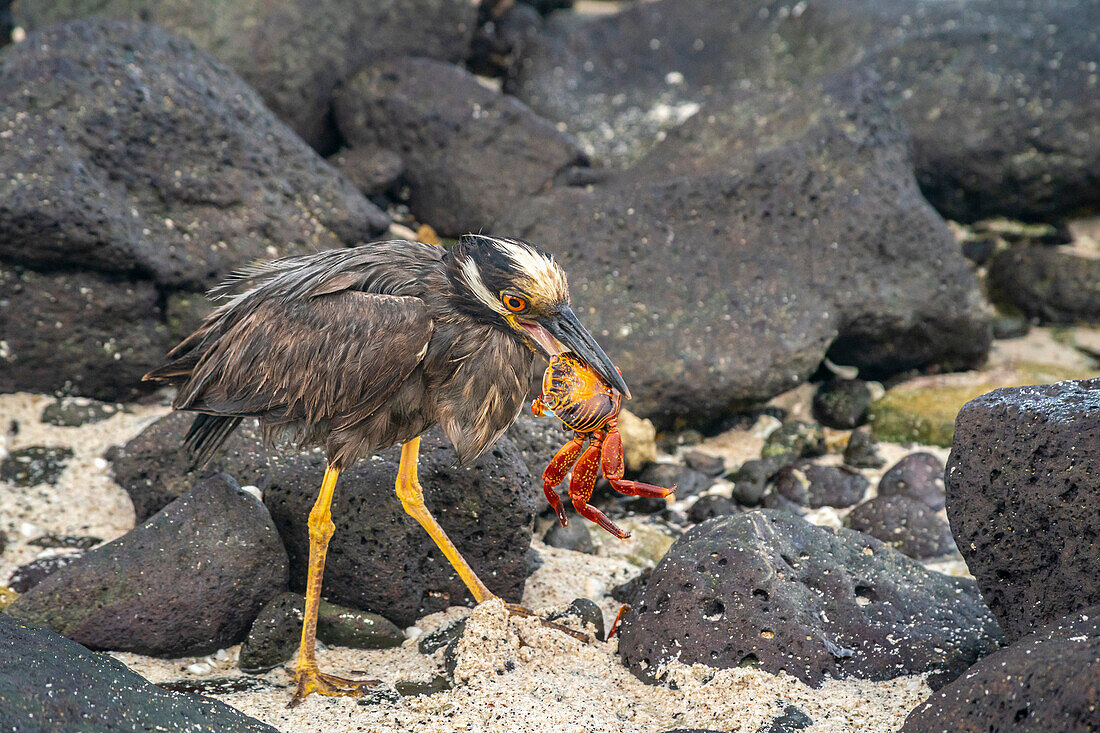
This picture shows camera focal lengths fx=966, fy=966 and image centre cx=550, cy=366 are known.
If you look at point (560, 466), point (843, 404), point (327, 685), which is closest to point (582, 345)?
point (560, 466)

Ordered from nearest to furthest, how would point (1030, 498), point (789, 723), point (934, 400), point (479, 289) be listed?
point (1030, 498) → point (789, 723) → point (479, 289) → point (934, 400)

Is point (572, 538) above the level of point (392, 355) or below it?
below

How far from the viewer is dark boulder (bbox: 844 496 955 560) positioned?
15.9ft

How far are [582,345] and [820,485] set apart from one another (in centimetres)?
258

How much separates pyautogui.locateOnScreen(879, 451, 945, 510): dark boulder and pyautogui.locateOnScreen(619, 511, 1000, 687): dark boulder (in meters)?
1.37

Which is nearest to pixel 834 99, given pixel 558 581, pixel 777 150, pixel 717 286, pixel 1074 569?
pixel 777 150

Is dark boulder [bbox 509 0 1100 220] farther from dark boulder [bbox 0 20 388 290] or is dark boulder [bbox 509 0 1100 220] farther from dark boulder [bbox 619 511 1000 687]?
dark boulder [bbox 619 511 1000 687]

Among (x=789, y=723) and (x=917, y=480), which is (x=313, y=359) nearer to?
(x=789, y=723)

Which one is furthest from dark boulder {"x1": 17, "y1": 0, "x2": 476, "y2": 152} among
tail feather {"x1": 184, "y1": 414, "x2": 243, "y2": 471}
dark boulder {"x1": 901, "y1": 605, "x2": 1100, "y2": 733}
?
dark boulder {"x1": 901, "y1": 605, "x2": 1100, "y2": 733}

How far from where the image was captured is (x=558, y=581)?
184 inches

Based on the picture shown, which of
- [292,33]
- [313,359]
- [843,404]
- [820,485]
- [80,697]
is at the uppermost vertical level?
[292,33]

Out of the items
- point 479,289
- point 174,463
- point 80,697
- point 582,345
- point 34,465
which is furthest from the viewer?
point 34,465

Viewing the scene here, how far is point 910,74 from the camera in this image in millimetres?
8531

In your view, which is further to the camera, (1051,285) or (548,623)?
(1051,285)
